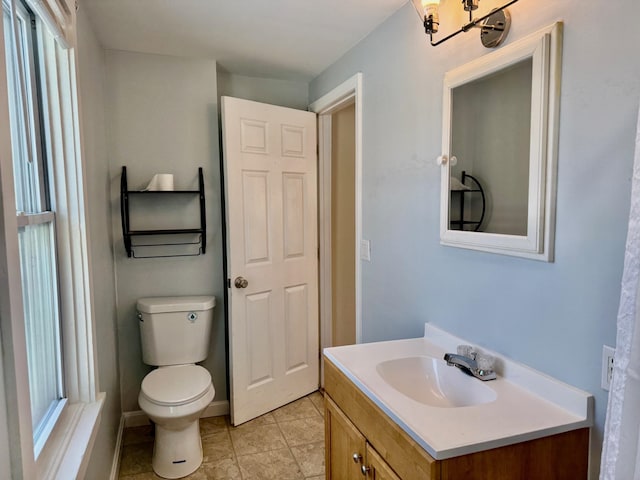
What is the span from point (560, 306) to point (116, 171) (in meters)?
2.36

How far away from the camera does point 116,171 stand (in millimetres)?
2527

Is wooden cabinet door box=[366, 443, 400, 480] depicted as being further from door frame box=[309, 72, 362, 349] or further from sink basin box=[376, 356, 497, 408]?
door frame box=[309, 72, 362, 349]

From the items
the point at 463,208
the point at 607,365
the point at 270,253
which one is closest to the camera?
the point at 607,365

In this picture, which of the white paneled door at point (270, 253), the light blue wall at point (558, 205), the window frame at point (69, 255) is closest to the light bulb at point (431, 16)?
the light blue wall at point (558, 205)

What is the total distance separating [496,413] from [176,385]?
167 centimetres

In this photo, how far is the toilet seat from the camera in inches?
84.2

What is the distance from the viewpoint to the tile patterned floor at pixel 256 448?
7.20ft

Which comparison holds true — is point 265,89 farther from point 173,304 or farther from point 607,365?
point 607,365

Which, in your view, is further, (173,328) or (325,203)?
(325,203)

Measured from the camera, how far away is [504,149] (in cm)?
137

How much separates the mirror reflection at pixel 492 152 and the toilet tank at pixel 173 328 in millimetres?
1632

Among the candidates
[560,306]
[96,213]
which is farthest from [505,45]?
[96,213]

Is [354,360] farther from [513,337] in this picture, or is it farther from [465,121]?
[465,121]

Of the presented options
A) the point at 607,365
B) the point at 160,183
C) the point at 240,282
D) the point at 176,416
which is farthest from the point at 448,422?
the point at 160,183
